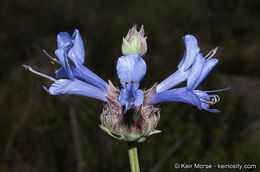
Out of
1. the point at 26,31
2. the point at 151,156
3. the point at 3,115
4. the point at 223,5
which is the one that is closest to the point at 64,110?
the point at 151,156

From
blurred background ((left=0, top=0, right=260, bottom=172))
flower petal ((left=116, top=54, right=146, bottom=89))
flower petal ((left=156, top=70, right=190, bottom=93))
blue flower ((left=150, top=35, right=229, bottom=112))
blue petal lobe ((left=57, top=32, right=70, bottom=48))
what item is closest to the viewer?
flower petal ((left=116, top=54, right=146, bottom=89))

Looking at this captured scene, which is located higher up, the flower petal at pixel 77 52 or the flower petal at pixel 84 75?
the flower petal at pixel 77 52

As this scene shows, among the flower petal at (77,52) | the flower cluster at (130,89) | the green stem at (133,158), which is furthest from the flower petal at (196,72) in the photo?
the flower petal at (77,52)

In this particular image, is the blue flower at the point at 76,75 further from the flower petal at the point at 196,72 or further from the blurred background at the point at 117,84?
the blurred background at the point at 117,84

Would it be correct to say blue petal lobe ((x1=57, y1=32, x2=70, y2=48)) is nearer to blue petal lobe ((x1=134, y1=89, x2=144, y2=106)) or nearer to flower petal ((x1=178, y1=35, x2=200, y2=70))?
blue petal lobe ((x1=134, y1=89, x2=144, y2=106))

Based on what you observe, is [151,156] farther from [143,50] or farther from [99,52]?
[99,52]

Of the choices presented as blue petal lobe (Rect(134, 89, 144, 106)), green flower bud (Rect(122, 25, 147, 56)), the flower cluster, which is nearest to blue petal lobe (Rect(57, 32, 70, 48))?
the flower cluster

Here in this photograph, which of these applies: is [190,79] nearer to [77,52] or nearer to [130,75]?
[130,75]
